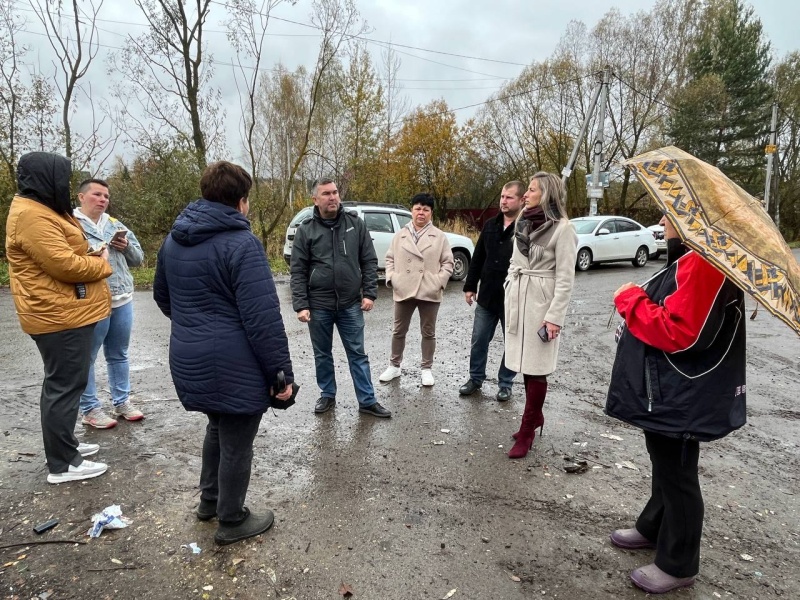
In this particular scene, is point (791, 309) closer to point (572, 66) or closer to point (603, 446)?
point (603, 446)

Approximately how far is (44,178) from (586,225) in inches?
583

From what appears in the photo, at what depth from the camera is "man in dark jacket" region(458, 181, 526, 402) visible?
4.25 metres

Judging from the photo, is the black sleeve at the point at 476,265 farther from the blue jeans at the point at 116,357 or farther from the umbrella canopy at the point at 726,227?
the blue jeans at the point at 116,357

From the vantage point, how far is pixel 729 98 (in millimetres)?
27453

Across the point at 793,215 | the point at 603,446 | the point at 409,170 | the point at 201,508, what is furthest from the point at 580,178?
the point at 201,508

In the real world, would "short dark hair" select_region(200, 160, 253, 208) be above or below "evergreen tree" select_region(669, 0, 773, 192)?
below

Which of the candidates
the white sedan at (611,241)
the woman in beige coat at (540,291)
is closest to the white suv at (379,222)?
the white sedan at (611,241)

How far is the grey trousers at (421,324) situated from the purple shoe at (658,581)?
2.95 meters

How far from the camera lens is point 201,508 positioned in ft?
8.96

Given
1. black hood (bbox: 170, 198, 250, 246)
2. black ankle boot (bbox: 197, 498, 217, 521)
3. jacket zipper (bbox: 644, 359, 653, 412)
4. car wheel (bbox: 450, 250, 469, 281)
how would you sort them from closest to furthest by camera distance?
1. jacket zipper (bbox: 644, 359, 653, 412)
2. black hood (bbox: 170, 198, 250, 246)
3. black ankle boot (bbox: 197, 498, 217, 521)
4. car wheel (bbox: 450, 250, 469, 281)

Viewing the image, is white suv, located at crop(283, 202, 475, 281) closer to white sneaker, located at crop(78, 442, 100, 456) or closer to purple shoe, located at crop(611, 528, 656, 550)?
white sneaker, located at crop(78, 442, 100, 456)

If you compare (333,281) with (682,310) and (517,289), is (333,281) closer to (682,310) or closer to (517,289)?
(517,289)

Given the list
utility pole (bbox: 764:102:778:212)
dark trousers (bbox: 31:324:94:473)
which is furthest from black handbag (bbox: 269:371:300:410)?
utility pole (bbox: 764:102:778:212)

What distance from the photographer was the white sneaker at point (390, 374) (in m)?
5.05
